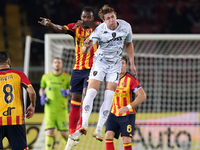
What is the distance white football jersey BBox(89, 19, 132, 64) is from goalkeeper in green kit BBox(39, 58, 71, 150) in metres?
3.50

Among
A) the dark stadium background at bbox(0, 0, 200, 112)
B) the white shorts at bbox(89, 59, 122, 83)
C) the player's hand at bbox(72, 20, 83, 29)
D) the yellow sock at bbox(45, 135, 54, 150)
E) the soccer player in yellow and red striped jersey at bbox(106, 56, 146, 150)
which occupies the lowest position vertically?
the yellow sock at bbox(45, 135, 54, 150)

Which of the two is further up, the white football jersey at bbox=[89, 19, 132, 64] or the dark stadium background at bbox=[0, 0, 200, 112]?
the dark stadium background at bbox=[0, 0, 200, 112]

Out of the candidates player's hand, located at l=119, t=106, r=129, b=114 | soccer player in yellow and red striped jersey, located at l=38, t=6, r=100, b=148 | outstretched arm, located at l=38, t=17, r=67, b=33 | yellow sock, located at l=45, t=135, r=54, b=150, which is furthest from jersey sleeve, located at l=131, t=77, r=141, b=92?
yellow sock, located at l=45, t=135, r=54, b=150

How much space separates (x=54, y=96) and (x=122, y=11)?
7.40m

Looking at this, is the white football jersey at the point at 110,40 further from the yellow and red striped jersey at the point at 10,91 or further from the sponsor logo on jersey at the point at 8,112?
the sponsor logo on jersey at the point at 8,112

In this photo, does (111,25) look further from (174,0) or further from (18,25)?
(174,0)

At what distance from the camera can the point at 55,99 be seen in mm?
8328

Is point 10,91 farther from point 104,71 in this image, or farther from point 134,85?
point 134,85

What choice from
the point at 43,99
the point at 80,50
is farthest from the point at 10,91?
the point at 43,99

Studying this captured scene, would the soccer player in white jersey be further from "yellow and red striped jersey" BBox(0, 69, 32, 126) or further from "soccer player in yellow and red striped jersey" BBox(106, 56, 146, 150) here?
"soccer player in yellow and red striped jersey" BBox(106, 56, 146, 150)

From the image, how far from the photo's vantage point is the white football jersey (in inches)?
189

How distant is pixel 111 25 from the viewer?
4.82 m

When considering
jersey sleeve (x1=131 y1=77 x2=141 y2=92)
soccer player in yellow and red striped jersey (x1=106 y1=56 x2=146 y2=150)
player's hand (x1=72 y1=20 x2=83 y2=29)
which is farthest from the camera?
jersey sleeve (x1=131 y1=77 x2=141 y2=92)

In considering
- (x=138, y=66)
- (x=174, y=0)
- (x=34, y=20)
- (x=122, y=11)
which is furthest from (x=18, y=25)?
(x=174, y=0)
